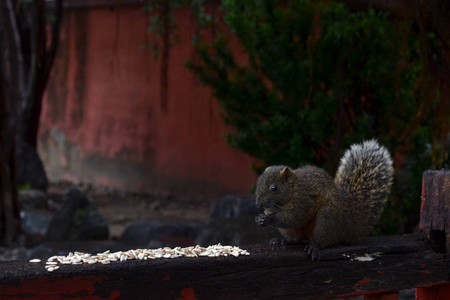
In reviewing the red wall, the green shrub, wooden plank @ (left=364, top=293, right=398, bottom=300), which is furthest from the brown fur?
the red wall

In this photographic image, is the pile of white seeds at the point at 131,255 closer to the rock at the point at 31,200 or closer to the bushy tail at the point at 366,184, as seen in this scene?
the bushy tail at the point at 366,184

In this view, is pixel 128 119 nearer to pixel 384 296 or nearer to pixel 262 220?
pixel 262 220

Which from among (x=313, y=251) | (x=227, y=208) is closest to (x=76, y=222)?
(x=227, y=208)

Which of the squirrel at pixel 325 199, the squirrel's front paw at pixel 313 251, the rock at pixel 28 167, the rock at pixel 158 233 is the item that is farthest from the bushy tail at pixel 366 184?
the rock at pixel 28 167

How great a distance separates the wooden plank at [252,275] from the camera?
155cm

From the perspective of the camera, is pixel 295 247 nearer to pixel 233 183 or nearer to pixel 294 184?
pixel 294 184

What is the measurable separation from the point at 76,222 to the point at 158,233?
40.2 inches

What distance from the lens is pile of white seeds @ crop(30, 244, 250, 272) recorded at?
5.35ft

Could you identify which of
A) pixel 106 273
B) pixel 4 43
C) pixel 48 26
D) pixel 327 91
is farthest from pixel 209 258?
pixel 48 26

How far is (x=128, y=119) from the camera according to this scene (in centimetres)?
1096

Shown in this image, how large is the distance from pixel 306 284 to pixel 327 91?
371 cm

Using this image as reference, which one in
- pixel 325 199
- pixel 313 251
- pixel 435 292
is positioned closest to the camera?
pixel 313 251

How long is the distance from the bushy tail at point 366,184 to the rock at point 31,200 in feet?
23.4

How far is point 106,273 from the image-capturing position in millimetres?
1597
